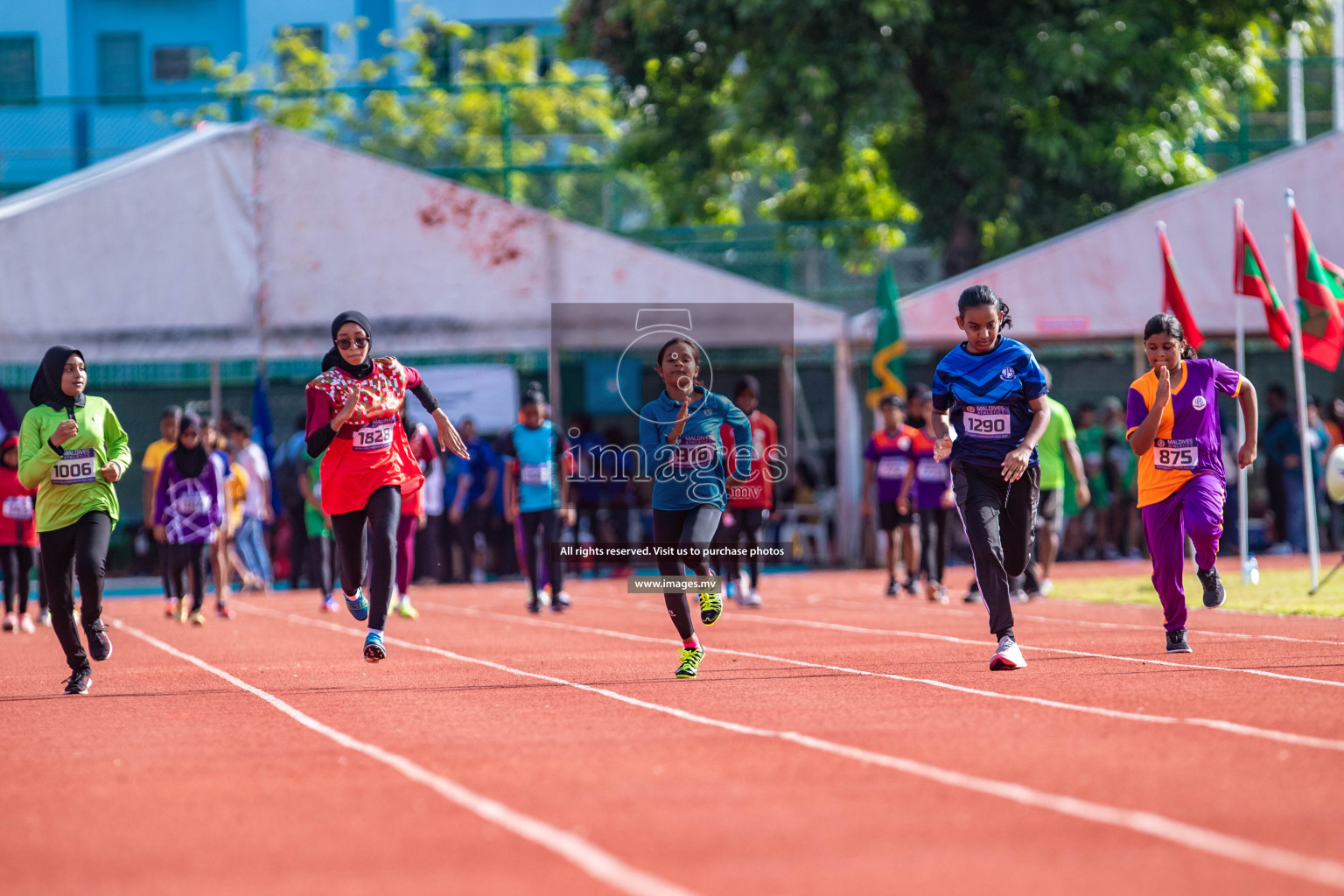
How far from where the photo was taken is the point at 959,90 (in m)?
27.4

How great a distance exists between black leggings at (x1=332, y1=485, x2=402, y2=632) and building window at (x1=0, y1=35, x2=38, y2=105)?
38172 millimetres

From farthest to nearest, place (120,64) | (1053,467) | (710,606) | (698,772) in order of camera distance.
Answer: (120,64), (1053,467), (710,606), (698,772)

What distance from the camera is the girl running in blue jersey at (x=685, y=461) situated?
32.3ft

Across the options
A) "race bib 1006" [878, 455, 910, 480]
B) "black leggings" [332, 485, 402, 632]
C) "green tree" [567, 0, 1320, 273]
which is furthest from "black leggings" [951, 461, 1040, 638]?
"green tree" [567, 0, 1320, 273]

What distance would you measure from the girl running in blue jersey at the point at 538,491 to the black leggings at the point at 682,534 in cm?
670

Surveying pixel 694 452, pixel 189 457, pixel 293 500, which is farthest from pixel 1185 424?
pixel 293 500

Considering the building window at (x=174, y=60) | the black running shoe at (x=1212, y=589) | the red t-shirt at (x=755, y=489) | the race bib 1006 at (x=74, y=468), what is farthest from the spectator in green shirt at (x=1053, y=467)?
the building window at (x=174, y=60)

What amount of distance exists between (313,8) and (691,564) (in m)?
40.1

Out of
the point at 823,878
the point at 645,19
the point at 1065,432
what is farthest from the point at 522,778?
the point at 645,19

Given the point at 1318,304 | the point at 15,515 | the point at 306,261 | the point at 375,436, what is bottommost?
the point at 15,515

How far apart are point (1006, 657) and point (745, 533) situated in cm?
750

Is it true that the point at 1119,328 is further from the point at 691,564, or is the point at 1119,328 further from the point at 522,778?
the point at 522,778

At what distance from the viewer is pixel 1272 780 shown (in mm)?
5969

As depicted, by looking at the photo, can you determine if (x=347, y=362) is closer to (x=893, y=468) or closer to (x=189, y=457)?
(x=189, y=457)
